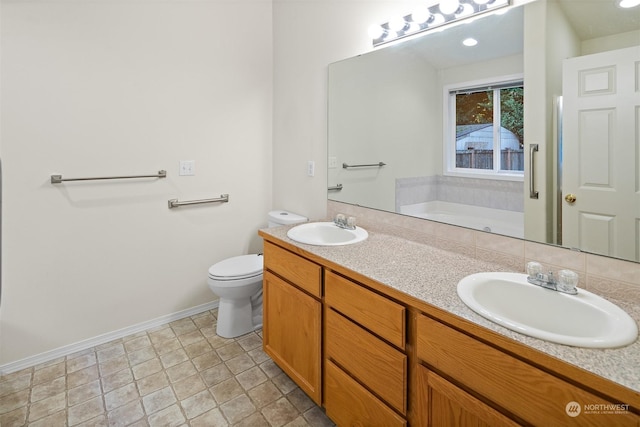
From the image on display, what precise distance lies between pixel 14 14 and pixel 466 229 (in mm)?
2568

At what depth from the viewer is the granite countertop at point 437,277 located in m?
0.80

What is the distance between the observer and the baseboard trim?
2083 millimetres

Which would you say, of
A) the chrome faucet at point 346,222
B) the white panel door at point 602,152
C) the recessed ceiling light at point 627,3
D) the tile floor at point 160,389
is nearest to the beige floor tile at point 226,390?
the tile floor at point 160,389

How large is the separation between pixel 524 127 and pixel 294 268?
116cm

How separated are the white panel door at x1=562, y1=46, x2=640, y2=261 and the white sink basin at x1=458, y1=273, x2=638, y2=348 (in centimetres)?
25

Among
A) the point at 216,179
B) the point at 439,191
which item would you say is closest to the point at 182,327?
the point at 216,179

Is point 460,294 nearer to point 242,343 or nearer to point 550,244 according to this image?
point 550,244

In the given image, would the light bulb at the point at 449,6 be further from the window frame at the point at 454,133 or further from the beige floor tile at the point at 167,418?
the beige floor tile at the point at 167,418

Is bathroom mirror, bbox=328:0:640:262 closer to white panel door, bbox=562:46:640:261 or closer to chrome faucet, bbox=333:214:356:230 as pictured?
white panel door, bbox=562:46:640:261

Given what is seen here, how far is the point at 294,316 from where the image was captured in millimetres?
1773

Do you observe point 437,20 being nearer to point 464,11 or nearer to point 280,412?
point 464,11

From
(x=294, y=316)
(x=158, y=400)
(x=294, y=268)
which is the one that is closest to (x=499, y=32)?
(x=294, y=268)

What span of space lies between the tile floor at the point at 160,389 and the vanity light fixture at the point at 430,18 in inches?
76.9

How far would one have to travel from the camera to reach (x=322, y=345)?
1615 millimetres
